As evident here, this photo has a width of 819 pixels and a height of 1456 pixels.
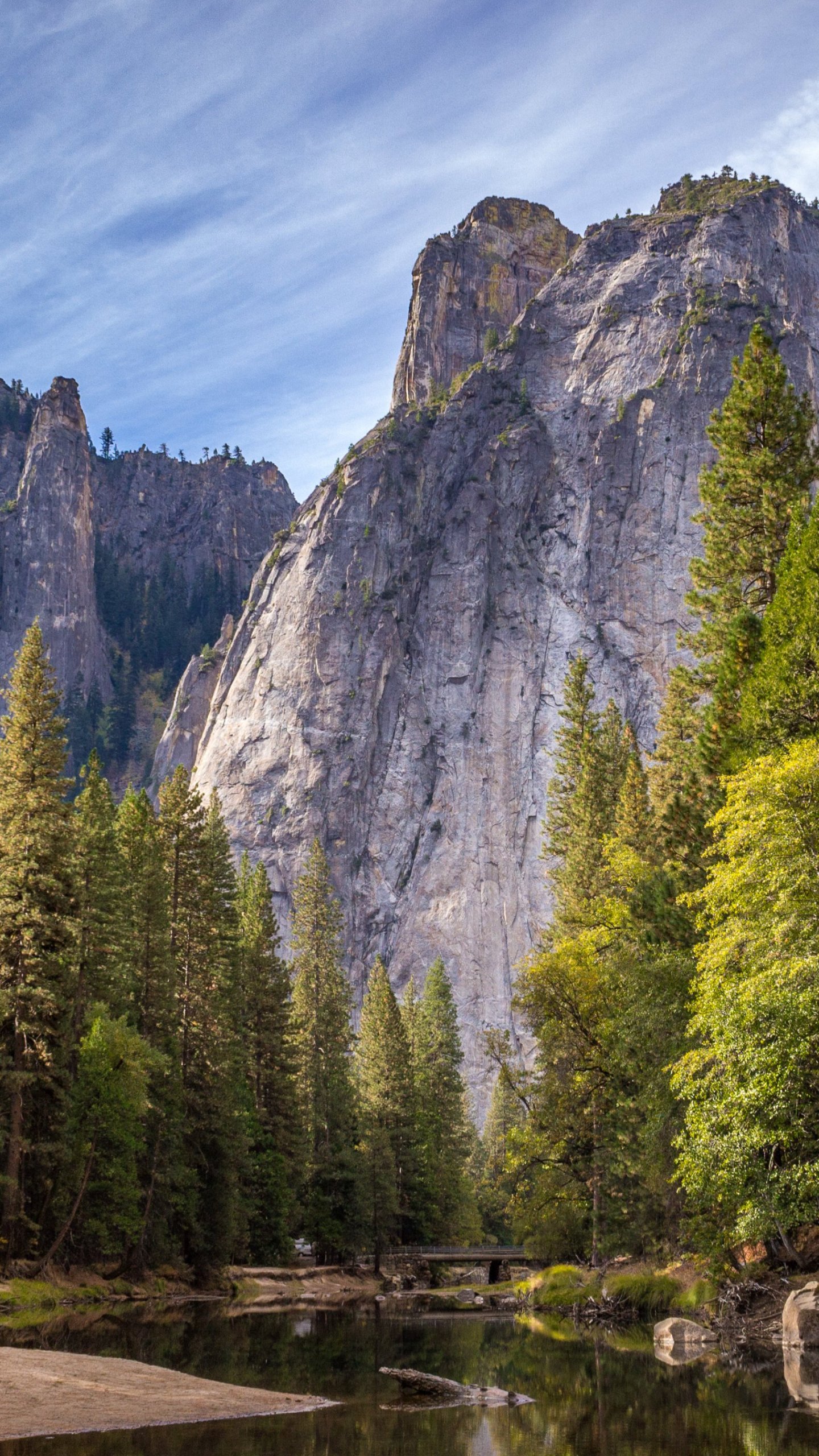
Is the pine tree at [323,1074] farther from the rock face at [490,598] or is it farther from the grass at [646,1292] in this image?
the rock face at [490,598]

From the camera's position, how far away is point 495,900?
420ft

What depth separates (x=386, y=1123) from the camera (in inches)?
2554

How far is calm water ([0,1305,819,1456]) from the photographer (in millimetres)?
13476

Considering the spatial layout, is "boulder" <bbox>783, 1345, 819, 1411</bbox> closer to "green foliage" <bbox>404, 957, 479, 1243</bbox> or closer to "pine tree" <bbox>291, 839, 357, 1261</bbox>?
"pine tree" <bbox>291, 839, 357, 1261</bbox>

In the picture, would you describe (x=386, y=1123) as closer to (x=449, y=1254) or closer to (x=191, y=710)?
(x=449, y=1254)

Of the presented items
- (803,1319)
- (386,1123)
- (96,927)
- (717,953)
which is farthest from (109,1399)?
(386,1123)

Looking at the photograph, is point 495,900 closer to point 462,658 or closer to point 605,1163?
point 462,658

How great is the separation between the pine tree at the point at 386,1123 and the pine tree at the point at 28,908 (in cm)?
3005

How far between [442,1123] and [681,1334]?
5099 cm

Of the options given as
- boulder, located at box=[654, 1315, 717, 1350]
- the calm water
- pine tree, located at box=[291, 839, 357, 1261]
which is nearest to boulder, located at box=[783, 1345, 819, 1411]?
the calm water

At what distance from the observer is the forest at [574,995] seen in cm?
2092

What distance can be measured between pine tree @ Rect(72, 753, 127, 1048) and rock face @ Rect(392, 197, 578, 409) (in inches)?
5868

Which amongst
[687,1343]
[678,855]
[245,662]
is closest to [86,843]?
[678,855]

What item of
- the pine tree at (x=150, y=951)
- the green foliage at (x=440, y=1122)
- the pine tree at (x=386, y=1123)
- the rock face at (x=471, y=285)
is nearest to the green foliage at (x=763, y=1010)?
the pine tree at (x=150, y=951)
